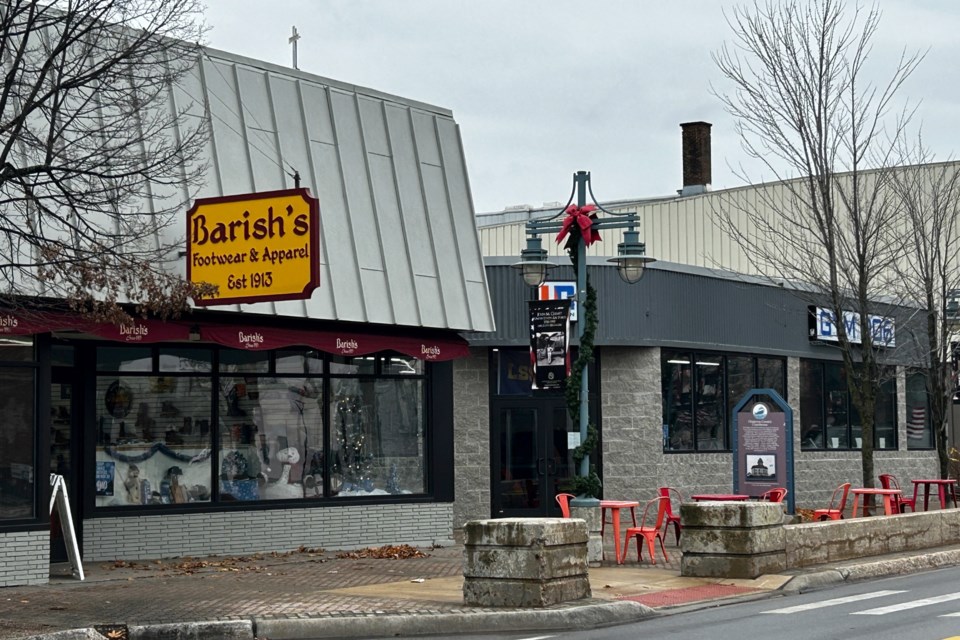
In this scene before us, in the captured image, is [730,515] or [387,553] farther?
[387,553]

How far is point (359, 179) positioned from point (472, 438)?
6.97m

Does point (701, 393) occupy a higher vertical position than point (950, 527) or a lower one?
higher

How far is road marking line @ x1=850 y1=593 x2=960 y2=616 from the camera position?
1306 cm

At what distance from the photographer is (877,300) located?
1258 inches

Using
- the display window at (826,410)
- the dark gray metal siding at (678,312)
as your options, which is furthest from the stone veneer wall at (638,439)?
the display window at (826,410)

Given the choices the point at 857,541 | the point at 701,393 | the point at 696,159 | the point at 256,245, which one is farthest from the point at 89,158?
the point at 696,159

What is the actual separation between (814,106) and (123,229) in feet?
43.1

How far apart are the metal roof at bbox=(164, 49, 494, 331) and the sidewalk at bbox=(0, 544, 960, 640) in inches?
138

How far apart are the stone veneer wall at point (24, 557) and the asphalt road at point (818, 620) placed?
234 inches

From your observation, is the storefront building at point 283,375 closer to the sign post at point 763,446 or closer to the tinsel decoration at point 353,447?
the tinsel decoration at point 353,447

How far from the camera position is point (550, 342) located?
20000mm

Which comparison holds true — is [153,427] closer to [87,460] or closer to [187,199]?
[87,460]

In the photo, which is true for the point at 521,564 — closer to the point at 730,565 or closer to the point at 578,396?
the point at 730,565

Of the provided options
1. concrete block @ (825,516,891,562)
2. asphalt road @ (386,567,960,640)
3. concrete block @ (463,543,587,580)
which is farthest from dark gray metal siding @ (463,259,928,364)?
concrete block @ (463,543,587,580)
